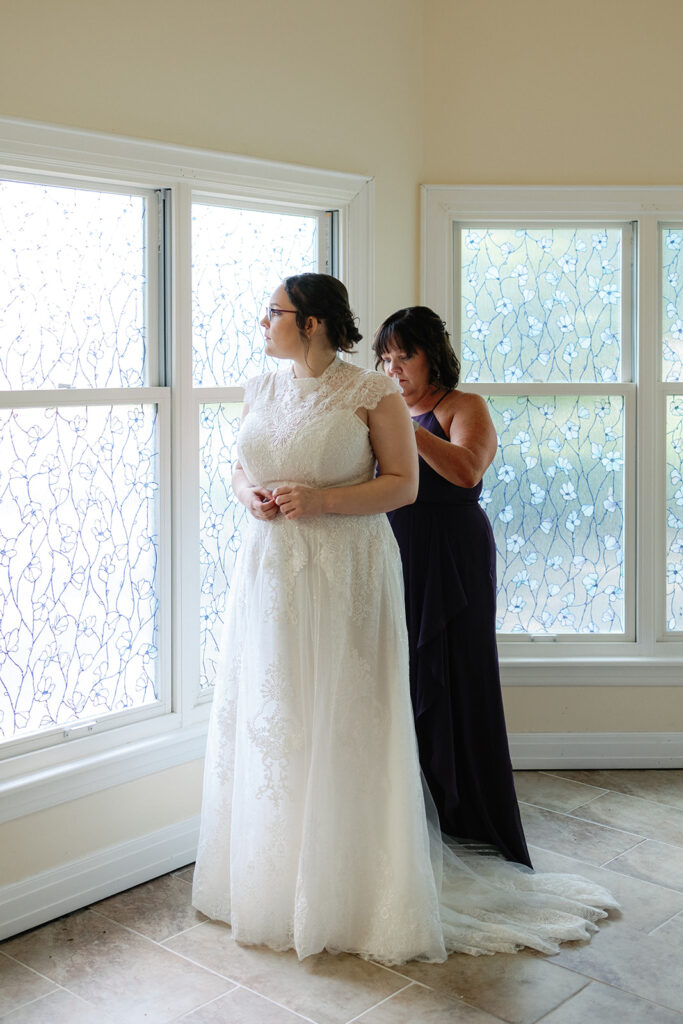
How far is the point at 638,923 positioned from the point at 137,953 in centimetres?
129

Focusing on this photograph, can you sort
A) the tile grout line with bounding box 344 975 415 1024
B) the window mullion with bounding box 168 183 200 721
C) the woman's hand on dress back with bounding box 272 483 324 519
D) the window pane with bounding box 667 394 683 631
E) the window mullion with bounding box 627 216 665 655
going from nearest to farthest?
1. the tile grout line with bounding box 344 975 415 1024
2. the woman's hand on dress back with bounding box 272 483 324 519
3. the window mullion with bounding box 168 183 200 721
4. the window mullion with bounding box 627 216 665 655
5. the window pane with bounding box 667 394 683 631

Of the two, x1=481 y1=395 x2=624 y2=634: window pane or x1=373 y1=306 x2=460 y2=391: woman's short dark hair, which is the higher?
x1=373 y1=306 x2=460 y2=391: woman's short dark hair

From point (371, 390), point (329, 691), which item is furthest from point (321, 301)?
point (329, 691)

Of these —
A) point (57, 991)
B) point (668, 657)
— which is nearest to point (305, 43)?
point (668, 657)

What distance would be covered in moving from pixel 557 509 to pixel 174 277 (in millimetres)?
1719

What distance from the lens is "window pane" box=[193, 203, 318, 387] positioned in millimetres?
3283

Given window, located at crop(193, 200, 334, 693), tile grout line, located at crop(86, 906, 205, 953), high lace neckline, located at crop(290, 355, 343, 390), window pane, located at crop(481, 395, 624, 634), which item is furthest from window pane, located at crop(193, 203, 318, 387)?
tile grout line, located at crop(86, 906, 205, 953)

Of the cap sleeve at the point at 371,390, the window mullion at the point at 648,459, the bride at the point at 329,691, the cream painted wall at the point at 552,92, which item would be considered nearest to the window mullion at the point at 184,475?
the bride at the point at 329,691

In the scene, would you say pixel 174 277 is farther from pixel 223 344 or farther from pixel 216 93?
pixel 216 93

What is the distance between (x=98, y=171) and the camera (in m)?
2.88

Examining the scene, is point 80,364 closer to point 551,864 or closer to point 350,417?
point 350,417

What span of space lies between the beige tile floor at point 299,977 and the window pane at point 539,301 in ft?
5.98

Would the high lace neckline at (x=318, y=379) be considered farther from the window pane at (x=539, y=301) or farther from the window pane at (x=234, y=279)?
the window pane at (x=539, y=301)

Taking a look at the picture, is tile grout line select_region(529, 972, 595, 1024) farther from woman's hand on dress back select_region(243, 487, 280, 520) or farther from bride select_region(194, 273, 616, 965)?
woman's hand on dress back select_region(243, 487, 280, 520)
